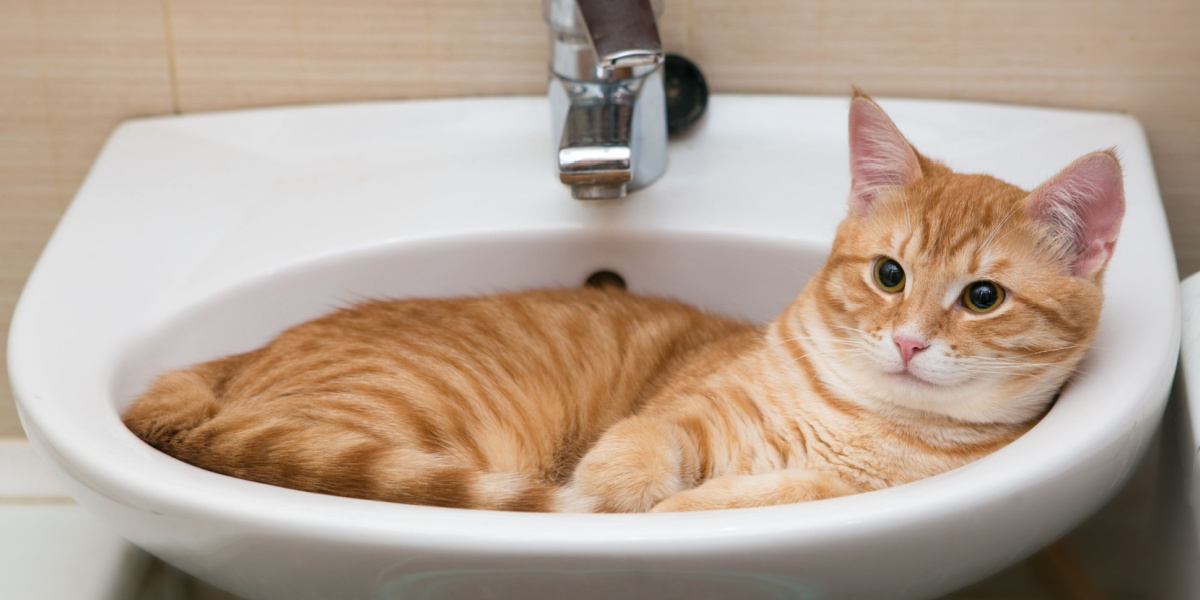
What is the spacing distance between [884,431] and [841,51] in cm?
62

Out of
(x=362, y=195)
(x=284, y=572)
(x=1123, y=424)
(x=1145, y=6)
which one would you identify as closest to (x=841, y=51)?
(x=1145, y=6)

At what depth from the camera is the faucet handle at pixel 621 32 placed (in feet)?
3.67

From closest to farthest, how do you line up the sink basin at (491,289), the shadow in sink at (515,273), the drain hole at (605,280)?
1. the sink basin at (491,289)
2. the shadow in sink at (515,273)
3. the drain hole at (605,280)

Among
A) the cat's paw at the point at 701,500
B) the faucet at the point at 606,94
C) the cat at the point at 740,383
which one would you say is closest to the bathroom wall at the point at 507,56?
the faucet at the point at 606,94

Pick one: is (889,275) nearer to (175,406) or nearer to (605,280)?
(605,280)

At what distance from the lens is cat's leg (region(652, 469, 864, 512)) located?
106 cm

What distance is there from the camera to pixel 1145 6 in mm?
1522

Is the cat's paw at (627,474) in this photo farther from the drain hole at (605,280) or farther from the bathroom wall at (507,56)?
the bathroom wall at (507,56)

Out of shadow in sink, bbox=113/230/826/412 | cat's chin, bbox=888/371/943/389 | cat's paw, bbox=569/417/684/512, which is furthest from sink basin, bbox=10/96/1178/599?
cat's paw, bbox=569/417/684/512

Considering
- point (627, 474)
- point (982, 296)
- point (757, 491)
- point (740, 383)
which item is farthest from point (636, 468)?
point (982, 296)

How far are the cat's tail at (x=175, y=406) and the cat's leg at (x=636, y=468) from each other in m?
0.34

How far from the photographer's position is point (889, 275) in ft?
3.81

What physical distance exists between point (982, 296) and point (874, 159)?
19 centimetres

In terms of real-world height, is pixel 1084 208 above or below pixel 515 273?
above
